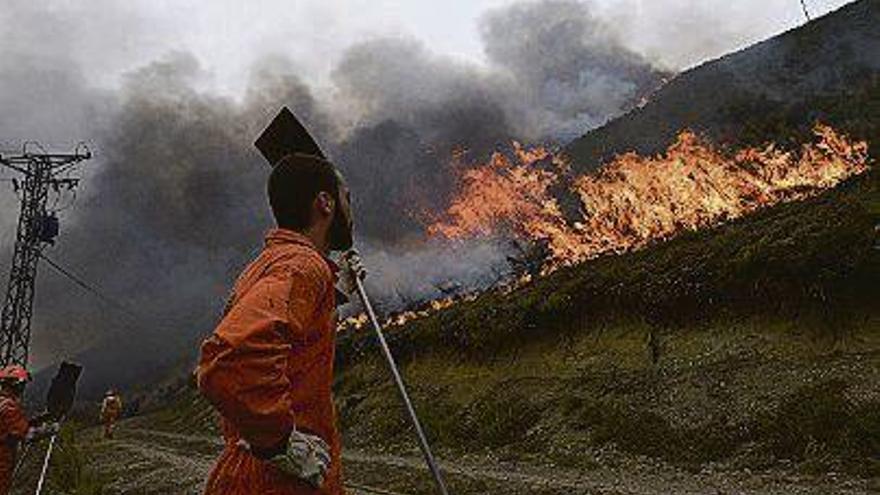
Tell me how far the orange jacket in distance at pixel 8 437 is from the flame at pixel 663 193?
2001 centimetres

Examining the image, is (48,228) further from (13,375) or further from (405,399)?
(405,399)

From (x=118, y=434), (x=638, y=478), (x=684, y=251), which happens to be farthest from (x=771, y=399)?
(x=118, y=434)

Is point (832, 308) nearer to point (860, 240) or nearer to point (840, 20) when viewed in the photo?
point (860, 240)

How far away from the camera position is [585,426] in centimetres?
1414

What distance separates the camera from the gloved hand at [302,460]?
2568 millimetres

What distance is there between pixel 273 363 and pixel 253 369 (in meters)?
0.07

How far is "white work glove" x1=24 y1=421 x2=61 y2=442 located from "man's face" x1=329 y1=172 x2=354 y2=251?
7.96 metres

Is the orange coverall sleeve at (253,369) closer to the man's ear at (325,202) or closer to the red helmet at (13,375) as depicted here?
the man's ear at (325,202)

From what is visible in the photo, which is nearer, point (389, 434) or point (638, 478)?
point (638, 478)

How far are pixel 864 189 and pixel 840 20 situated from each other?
37.9m

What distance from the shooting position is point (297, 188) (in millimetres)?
3166

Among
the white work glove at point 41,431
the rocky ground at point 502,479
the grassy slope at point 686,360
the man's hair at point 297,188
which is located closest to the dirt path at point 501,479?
the rocky ground at point 502,479

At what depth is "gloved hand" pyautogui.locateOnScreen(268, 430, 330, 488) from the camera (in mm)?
2568

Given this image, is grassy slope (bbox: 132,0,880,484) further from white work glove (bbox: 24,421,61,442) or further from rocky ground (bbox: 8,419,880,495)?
white work glove (bbox: 24,421,61,442)
